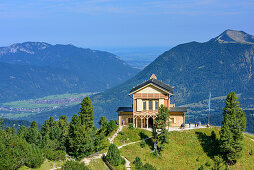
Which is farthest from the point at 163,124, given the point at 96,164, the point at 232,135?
the point at 96,164

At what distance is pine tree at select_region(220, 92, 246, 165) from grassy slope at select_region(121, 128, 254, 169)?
2.41 metres

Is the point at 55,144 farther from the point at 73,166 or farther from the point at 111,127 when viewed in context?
the point at 73,166

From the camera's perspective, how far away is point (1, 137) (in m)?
71.5

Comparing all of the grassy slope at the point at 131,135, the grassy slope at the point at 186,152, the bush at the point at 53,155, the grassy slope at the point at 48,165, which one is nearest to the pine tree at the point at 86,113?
the grassy slope at the point at 131,135

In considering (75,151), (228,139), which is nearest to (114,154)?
→ (75,151)

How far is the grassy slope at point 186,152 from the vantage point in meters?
76.8

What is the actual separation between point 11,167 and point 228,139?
4274 cm

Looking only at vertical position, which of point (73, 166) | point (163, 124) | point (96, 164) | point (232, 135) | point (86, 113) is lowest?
point (96, 164)

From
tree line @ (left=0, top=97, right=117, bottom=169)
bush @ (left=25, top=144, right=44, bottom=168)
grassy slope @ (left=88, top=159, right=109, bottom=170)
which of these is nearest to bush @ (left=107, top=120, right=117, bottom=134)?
tree line @ (left=0, top=97, right=117, bottom=169)

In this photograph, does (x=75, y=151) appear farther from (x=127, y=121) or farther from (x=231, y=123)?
(x=231, y=123)

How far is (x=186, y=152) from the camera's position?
8094 centimetres

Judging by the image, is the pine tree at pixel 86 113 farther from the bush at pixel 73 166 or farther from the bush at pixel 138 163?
the bush at pixel 73 166

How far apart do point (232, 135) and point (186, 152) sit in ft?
34.5

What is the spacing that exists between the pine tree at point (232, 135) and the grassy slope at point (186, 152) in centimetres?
241
